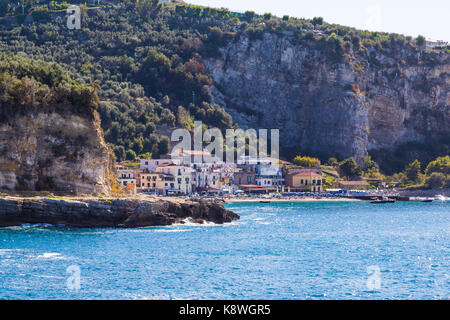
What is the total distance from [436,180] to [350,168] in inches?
569

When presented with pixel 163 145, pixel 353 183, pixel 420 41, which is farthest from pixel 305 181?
pixel 420 41

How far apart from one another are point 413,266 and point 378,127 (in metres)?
98.6

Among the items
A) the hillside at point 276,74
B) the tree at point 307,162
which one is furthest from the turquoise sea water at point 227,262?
the hillside at point 276,74

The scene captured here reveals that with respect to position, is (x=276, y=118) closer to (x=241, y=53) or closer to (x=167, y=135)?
(x=241, y=53)

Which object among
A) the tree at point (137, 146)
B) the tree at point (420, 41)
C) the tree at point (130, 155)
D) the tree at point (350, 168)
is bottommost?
the tree at point (350, 168)

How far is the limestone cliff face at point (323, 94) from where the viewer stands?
122469mm

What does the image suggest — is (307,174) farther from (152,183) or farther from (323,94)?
(152,183)

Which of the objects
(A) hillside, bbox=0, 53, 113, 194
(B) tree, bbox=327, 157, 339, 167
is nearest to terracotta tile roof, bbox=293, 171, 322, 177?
(B) tree, bbox=327, 157, 339, 167

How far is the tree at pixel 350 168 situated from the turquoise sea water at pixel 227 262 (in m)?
60.9

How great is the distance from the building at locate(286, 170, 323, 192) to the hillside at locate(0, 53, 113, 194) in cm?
5363

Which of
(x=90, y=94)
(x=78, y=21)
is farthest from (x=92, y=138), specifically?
(x=78, y=21)

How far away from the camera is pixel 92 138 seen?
5356 cm

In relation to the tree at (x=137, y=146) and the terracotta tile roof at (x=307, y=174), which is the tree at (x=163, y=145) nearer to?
the tree at (x=137, y=146)

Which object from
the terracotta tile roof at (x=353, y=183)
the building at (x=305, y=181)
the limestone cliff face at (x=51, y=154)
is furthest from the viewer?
the terracotta tile roof at (x=353, y=183)
